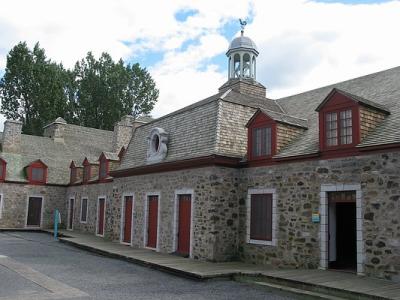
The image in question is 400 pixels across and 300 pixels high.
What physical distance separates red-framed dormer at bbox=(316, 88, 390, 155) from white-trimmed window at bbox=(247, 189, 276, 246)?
99.5 inches

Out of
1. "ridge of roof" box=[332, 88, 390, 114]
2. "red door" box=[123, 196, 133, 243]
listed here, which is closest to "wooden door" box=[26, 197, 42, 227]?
"red door" box=[123, 196, 133, 243]

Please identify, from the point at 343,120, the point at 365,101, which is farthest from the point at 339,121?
the point at 365,101

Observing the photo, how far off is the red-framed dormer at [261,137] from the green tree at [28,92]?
106ft

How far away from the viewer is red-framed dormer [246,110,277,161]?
44.2ft

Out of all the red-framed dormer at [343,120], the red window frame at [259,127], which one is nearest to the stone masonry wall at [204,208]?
the red window frame at [259,127]

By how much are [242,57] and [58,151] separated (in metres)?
18.2

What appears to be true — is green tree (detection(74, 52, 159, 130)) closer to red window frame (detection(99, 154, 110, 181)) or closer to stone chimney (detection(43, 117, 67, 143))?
stone chimney (detection(43, 117, 67, 143))

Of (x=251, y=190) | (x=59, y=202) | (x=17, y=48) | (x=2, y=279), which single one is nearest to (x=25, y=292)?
(x=2, y=279)

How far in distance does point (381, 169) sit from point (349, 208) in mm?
2893

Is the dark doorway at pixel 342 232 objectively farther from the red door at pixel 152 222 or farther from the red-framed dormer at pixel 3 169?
the red-framed dormer at pixel 3 169

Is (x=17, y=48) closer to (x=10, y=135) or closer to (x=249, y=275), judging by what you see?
(x=10, y=135)

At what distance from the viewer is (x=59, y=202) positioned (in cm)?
3002

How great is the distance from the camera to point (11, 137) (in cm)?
2978

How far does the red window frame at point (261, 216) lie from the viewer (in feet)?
43.2
